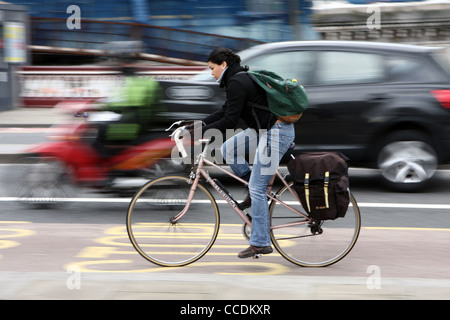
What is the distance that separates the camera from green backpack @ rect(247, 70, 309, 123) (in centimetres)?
479

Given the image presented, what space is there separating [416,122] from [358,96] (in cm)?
73

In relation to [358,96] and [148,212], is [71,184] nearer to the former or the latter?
[148,212]

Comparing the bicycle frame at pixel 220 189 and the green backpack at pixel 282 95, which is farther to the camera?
the bicycle frame at pixel 220 189

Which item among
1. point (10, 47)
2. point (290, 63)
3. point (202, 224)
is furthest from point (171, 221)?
point (10, 47)

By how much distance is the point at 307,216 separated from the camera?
507 centimetres

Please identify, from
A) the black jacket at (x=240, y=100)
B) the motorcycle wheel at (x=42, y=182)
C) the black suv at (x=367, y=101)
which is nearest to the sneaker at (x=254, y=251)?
the black jacket at (x=240, y=100)

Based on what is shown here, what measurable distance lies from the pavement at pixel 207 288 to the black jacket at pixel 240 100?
1.10m

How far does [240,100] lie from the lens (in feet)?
15.8

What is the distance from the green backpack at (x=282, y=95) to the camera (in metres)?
4.79

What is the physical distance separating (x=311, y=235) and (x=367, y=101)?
3.32 meters

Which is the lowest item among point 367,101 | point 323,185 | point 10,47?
point 10,47

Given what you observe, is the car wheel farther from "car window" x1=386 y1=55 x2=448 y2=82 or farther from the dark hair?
the dark hair

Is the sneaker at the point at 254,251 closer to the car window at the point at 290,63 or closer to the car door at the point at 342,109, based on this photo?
the car door at the point at 342,109

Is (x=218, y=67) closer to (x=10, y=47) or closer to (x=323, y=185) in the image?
(x=323, y=185)
